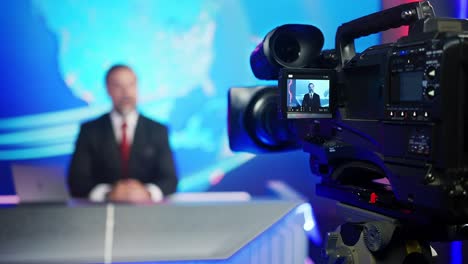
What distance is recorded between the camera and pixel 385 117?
3.25 ft

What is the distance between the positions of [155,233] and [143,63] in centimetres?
77

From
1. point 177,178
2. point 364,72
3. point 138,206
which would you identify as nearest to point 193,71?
point 177,178

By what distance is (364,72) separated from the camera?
1106mm

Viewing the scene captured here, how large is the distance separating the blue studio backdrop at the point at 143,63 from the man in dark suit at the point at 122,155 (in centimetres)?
4

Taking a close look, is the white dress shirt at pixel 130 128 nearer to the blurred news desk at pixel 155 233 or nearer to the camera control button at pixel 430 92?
the blurred news desk at pixel 155 233

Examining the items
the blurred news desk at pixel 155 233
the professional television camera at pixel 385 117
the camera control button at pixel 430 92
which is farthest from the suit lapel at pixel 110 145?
the camera control button at pixel 430 92

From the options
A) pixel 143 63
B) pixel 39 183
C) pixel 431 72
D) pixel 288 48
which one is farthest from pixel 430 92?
pixel 39 183

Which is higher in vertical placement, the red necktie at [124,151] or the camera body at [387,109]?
the camera body at [387,109]

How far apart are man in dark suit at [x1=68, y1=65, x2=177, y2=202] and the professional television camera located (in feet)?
2.89

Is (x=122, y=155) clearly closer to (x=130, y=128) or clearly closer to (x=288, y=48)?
(x=130, y=128)

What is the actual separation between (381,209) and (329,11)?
1358 millimetres

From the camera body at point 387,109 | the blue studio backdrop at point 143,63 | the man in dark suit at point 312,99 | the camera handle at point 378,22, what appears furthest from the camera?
the blue studio backdrop at point 143,63

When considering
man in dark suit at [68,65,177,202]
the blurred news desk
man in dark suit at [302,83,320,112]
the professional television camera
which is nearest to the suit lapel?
man in dark suit at [68,65,177,202]

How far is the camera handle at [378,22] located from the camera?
0.98 m
